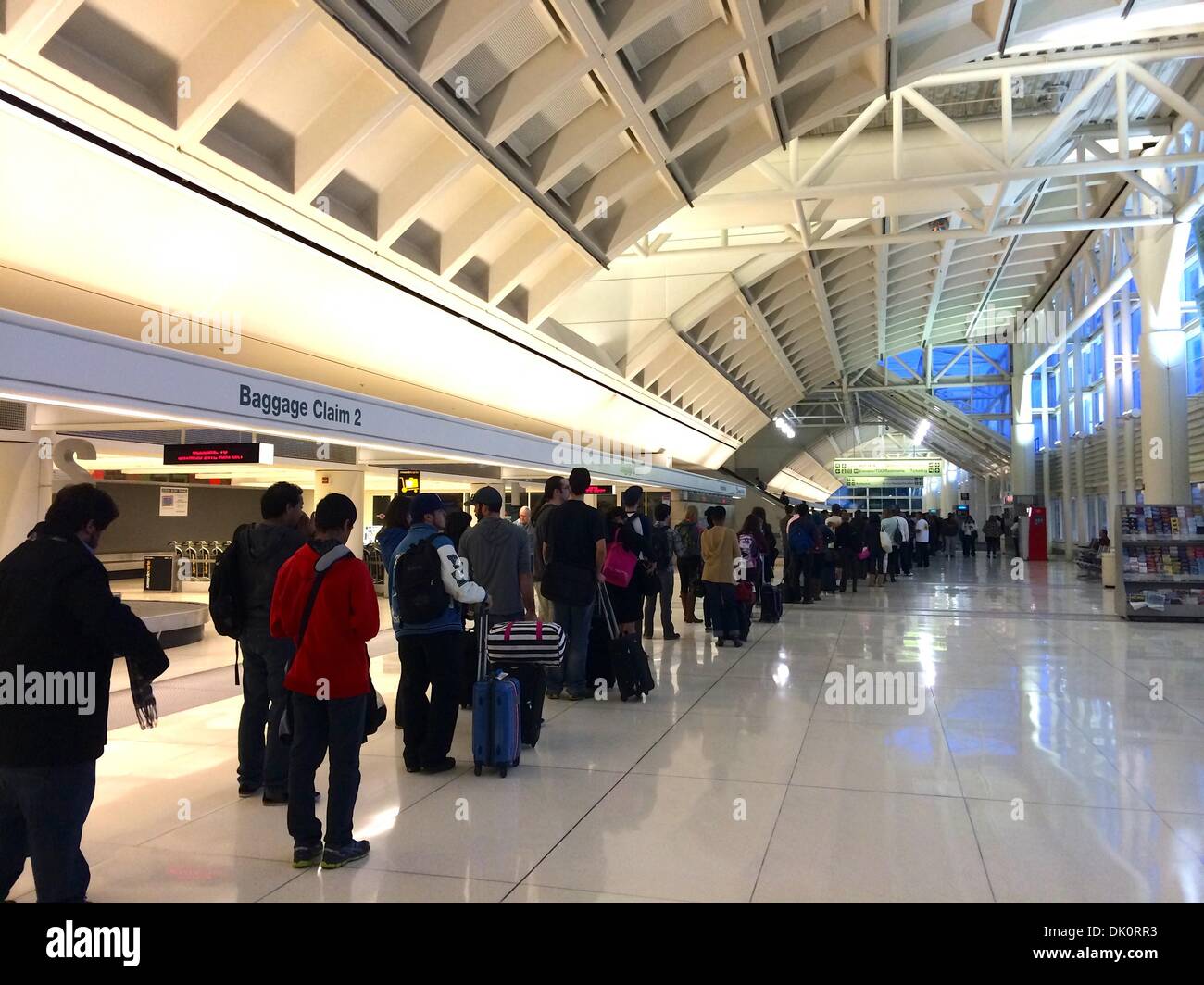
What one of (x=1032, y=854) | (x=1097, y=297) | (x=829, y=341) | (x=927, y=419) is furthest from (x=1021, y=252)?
(x=1032, y=854)

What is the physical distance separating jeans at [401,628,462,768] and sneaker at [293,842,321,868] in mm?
1333

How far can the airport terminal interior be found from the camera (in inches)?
163

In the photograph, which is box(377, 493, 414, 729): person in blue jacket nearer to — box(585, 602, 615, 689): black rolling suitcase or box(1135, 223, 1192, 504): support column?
box(585, 602, 615, 689): black rolling suitcase

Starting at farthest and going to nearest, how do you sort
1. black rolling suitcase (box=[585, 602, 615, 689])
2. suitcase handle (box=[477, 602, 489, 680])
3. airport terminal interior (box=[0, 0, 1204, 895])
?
black rolling suitcase (box=[585, 602, 615, 689]) → suitcase handle (box=[477, 602, 489, 680]) → airport terminal interior (box=[0, 0, 1204, 895])

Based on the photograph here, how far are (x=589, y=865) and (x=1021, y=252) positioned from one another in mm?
28814

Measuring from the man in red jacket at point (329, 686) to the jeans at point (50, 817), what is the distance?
2.97 feet

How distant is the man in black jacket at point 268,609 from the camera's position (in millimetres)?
4617

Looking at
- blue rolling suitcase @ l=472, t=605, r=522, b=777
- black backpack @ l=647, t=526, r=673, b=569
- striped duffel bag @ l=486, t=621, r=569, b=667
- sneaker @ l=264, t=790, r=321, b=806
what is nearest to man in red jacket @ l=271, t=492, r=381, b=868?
sneaker @ l=264, t=790, r=321, b=806

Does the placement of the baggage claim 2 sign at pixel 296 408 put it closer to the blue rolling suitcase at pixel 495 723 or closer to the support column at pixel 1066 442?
the blue rolling suitcase at pixel 495 723

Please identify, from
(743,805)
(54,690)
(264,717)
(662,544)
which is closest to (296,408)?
(264,717)

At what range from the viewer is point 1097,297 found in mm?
24734

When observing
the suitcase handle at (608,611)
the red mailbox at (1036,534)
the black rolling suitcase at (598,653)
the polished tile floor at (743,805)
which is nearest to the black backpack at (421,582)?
the polished tile floor at (743,805)
